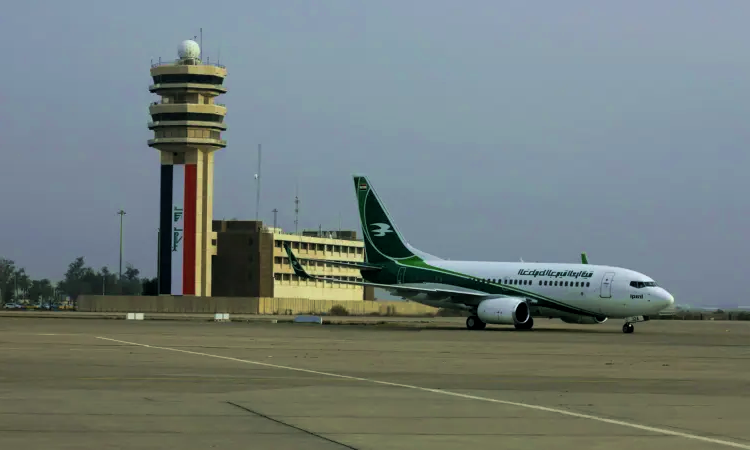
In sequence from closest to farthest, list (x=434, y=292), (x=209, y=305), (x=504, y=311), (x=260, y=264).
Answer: (x=504, y=311), (x=434, y=292), (x=209, y=305), (x=260, y=264)

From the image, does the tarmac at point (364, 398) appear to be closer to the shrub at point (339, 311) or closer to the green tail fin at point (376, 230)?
the green tail fin at point (376, 230)

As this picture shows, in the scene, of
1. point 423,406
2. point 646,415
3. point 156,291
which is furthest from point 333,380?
point 156,291

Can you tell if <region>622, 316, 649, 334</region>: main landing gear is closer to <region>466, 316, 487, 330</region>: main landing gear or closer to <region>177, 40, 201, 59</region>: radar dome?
<region>466, 316, 487, 330</region>: main landing gear

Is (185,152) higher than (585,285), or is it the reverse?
(185,152)

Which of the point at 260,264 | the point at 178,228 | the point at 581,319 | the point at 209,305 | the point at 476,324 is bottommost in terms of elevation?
the point at 476,324

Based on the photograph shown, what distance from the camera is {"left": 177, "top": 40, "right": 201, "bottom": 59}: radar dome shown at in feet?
451

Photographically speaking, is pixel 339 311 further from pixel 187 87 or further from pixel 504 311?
pixel 504 311

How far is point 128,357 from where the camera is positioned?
29.8 meters

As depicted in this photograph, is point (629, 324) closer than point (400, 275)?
Yes

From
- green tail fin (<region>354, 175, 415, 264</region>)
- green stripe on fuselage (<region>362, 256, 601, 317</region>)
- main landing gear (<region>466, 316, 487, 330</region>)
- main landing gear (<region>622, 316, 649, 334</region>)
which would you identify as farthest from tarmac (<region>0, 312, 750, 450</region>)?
green tail fin (<region>354, 175, 415, 264</region>)

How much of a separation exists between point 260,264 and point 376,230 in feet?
291

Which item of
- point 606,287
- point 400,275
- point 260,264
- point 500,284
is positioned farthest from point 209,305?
point 606,287

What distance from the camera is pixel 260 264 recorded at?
154 metres

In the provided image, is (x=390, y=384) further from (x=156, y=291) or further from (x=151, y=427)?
(x=156, y=291)
